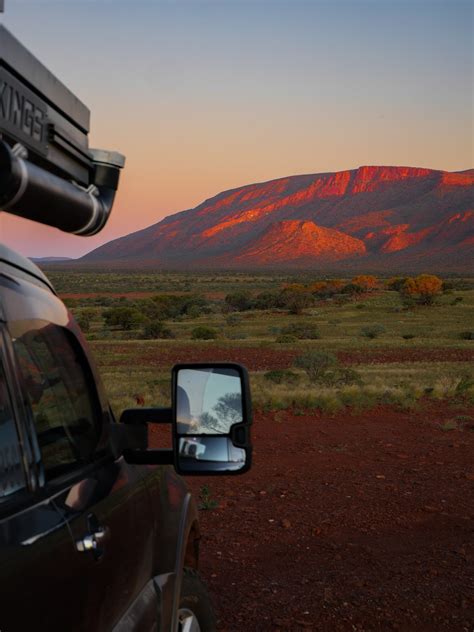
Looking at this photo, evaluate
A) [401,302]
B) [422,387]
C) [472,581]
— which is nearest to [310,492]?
[472,581]

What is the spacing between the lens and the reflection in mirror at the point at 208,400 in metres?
2.27

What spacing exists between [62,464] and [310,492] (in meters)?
6.58

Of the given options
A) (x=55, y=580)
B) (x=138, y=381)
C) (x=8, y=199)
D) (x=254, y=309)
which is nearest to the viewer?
(x=8, y=199)

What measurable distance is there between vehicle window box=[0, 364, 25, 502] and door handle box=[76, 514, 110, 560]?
0.24 metres

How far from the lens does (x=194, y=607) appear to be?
3023 millimetres

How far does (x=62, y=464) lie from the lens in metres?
2.02

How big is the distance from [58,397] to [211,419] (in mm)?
416

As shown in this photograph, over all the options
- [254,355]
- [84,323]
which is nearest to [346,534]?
[254,355]

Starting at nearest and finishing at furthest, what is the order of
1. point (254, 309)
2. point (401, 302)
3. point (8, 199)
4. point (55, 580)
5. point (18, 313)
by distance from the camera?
point (8, 199), point (55, 580), point (18, 313), point (254, 309), point (401, 302)

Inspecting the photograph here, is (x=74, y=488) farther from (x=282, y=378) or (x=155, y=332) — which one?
(x=155, y=332)

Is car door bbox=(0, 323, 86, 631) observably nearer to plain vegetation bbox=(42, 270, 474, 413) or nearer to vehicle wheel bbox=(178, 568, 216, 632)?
vehicle wheel bbox=(178, 568, 216, 632)

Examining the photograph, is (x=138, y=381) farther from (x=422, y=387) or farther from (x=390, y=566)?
(x=390, y=566)

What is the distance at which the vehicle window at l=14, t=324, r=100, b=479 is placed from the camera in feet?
6.40

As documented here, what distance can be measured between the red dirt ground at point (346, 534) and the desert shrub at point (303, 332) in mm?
19342
